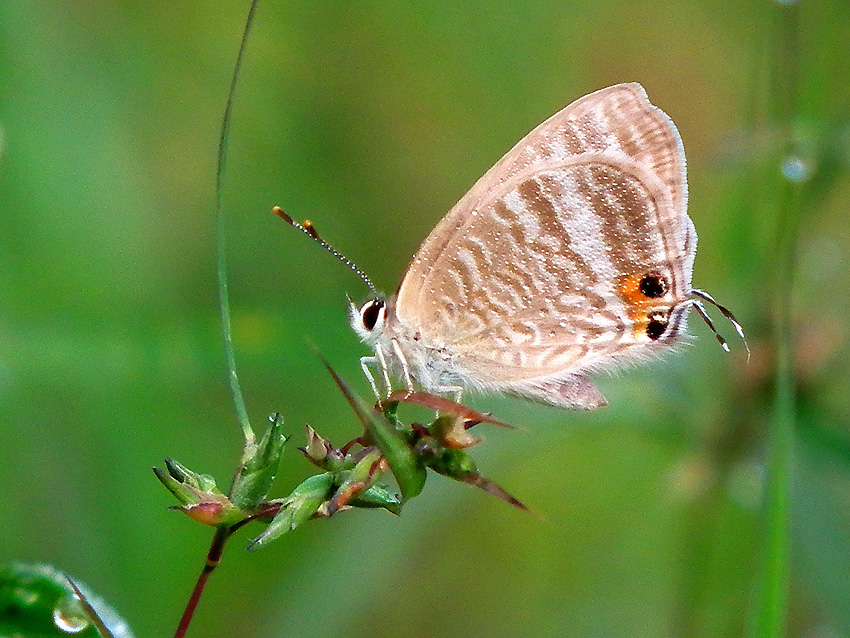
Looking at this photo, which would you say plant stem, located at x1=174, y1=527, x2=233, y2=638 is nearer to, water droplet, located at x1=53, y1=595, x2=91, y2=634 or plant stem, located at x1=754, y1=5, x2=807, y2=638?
water droplet, located at x1=53, y1=595, x2=91, y2=634

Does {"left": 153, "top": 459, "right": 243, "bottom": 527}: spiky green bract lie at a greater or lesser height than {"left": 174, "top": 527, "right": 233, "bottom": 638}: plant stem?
greater

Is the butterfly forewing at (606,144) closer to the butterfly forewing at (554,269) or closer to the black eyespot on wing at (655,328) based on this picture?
the butterfly forewing at (554,269)

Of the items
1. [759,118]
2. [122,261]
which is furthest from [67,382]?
[759,118]

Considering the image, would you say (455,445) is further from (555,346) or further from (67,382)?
(67,382)

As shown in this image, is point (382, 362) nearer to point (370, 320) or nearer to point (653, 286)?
point (370, 320)

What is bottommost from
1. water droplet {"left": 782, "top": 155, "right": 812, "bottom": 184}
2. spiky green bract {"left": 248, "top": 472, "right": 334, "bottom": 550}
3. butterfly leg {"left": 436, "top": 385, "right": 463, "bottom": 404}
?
butterfly leg {"left": 436, "top": 385, "right": 463, "bottom": 404}

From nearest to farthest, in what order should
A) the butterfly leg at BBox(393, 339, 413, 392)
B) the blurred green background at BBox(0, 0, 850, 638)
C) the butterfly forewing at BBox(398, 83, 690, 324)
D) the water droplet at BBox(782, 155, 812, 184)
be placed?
the butterfly forewing at BBox(398, 83, 690, 324), the butterfly leg at BBox(393, 339, 413, 392), the water droplet at BBox(782, 155, 812, 184), the blurred green background at BBox(0, 0, 850, 638)

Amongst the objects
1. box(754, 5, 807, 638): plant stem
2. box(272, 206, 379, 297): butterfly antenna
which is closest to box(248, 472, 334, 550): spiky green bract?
box(754, 5, 807, 638): plant stem
